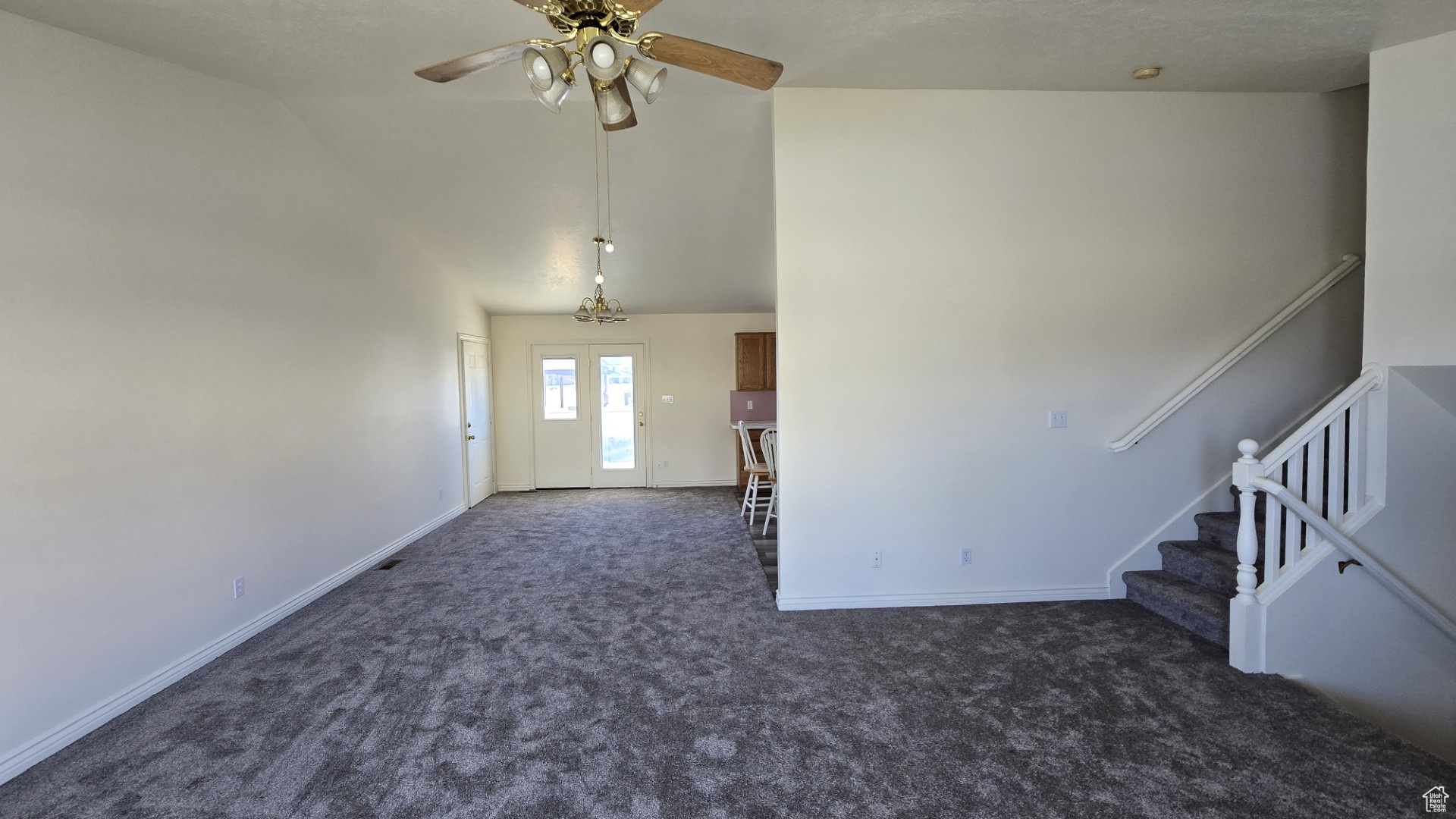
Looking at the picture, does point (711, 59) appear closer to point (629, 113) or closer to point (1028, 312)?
point (629, 113)

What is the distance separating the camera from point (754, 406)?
25.5 feet

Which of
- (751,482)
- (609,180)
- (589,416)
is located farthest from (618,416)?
(609,180)

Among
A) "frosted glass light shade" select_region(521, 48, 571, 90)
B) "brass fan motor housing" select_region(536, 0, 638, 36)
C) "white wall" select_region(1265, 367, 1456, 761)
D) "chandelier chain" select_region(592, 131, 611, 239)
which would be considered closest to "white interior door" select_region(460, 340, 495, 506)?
"chandelier chain" select_region(592, 131, 611, 239)

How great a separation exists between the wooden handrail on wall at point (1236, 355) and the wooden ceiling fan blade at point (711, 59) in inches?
113

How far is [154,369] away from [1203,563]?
17.4ft

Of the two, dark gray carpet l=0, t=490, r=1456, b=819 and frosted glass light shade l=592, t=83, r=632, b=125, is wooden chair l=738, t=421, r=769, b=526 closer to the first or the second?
dark gray carpet l=0, t=490, r=1456, b=819

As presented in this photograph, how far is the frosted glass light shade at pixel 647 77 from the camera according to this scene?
184 centimetres

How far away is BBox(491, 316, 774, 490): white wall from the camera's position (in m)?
7.53

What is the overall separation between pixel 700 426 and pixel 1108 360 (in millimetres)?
4987

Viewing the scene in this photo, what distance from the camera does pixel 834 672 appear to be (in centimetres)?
279

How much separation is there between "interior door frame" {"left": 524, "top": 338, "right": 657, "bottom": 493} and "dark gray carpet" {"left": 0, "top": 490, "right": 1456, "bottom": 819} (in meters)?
4.01

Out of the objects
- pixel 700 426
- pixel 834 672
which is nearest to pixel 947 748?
pixel 834 672

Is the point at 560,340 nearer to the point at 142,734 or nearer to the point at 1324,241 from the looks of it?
the point at 142,734

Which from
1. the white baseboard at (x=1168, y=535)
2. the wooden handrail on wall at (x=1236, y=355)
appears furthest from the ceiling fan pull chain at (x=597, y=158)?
the white baseboard at (x=1168, y=535)
